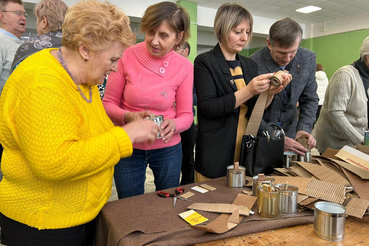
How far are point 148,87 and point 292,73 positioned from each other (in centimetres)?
91

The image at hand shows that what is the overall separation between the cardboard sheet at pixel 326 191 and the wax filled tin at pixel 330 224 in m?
0.15

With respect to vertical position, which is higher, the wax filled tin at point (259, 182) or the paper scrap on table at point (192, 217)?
the wax filled tin at point (259, 182)

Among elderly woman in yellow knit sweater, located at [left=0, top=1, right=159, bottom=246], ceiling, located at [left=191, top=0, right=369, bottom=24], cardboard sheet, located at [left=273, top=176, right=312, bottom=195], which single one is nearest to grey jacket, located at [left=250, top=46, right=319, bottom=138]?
cardboard sheet, located at [left=273, top=176, right=312, bottom=195]

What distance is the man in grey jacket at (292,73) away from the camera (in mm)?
1608

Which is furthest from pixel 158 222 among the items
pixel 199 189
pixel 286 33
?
pixel 286 33

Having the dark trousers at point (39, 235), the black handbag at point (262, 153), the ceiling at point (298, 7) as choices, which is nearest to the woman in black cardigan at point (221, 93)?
the black handbag at point (262, 153)

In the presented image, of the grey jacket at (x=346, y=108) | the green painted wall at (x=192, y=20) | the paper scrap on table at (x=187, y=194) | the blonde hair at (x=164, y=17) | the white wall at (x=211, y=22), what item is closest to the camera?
the paper scrap on table at (x=187, y=194)

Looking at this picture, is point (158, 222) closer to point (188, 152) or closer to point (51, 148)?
point (51, 148)

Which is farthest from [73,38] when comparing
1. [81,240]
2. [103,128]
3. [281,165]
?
[281,165]

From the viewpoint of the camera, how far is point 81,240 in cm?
97

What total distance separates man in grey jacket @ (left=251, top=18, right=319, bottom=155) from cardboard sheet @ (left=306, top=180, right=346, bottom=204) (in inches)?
22.6

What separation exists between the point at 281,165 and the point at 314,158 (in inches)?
6.4

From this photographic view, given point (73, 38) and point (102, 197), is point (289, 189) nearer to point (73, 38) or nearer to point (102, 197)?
point (102, 197)

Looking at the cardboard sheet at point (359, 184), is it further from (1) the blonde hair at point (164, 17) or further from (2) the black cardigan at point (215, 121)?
(1) the blonde hair at point (164, 17)
